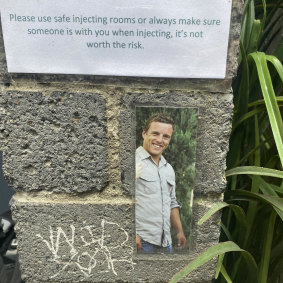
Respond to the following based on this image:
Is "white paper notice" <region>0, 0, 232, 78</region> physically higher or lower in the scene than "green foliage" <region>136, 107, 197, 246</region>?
higher

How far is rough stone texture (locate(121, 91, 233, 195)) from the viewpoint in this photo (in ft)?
2.22

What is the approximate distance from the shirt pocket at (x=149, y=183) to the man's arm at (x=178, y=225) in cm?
7

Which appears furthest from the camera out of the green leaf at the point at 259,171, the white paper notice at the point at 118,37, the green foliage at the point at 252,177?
the green foliage at the point at 252,177

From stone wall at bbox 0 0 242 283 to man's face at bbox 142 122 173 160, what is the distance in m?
0.04

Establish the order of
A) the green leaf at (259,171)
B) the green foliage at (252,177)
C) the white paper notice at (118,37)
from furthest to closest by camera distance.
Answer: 1. the green foliage at (252,177)
2. the green leaf at (259,171)
3. the white paper notice at (118,37)

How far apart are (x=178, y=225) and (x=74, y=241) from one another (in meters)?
0.26

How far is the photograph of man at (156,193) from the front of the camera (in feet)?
2.23

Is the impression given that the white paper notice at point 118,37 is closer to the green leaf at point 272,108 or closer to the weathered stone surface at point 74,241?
the green leaf at point 272,108

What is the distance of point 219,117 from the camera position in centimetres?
69

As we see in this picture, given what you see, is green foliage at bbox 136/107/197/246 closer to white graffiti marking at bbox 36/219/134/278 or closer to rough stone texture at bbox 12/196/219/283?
rough stone texture at bbox 12/196/219/283

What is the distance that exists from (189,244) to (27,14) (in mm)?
637

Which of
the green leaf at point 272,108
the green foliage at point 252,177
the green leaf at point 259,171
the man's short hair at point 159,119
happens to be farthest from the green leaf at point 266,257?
the man's short hair at point 159,119

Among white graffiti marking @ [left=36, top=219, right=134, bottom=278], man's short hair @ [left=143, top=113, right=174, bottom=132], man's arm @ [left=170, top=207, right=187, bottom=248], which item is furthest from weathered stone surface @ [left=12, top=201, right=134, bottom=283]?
man's short hair @ [left=143, top=113, right=174, bottom=132]

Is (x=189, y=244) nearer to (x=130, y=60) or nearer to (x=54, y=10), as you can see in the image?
(x=130, y=60)
